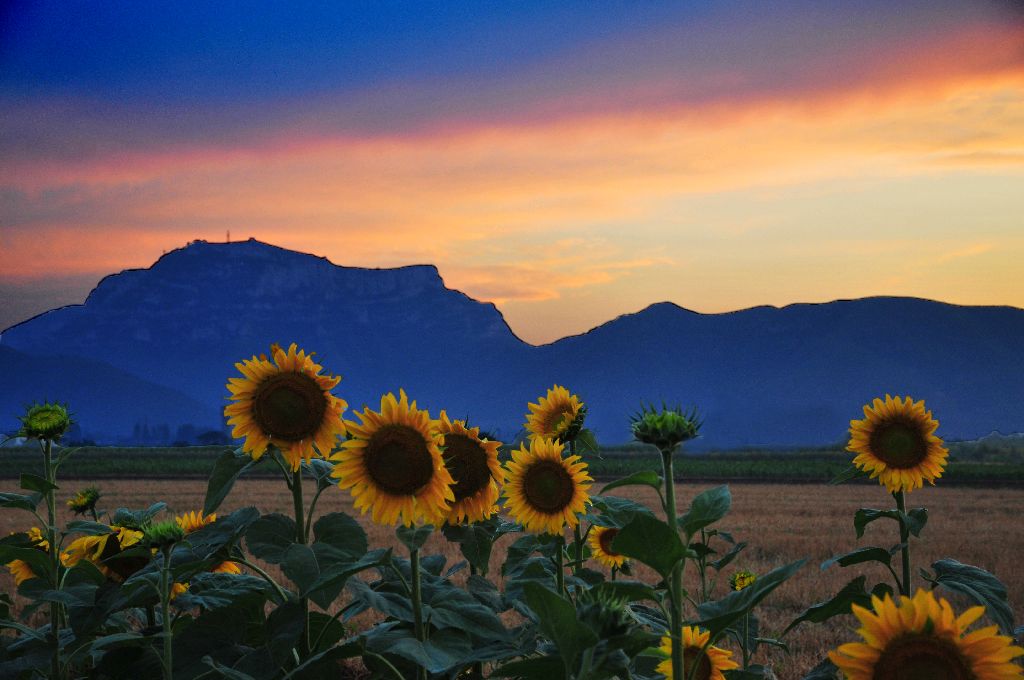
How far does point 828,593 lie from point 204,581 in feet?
44.7

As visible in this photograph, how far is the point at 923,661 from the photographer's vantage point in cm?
205

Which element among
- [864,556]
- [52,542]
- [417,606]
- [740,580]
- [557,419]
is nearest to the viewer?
[417,606]

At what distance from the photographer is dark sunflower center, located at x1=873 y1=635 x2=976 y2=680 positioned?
2035 millimetres

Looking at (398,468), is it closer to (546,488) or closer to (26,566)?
(546,488)

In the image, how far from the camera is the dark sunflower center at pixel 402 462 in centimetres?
300

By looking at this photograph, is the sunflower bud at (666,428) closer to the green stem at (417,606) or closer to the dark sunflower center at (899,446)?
the green stem at (417,606)

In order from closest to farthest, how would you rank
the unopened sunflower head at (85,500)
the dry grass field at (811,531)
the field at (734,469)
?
the unopened sunflower head at (85,500) < the dry grass field at (811,531) < the field at (734,469)

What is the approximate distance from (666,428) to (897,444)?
2.45 m

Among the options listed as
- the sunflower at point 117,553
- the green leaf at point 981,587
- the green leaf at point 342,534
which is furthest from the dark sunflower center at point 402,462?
the green leaf at point 981,587

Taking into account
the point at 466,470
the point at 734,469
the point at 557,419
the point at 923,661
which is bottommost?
the point at 734,469

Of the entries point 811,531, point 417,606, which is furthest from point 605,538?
point 811,531

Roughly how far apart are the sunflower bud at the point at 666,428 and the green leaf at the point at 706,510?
15cm

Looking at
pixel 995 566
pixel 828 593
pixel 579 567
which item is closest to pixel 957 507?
pixel 995 566

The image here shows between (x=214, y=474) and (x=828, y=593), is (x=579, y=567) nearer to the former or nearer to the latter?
(x=214, y=474)
